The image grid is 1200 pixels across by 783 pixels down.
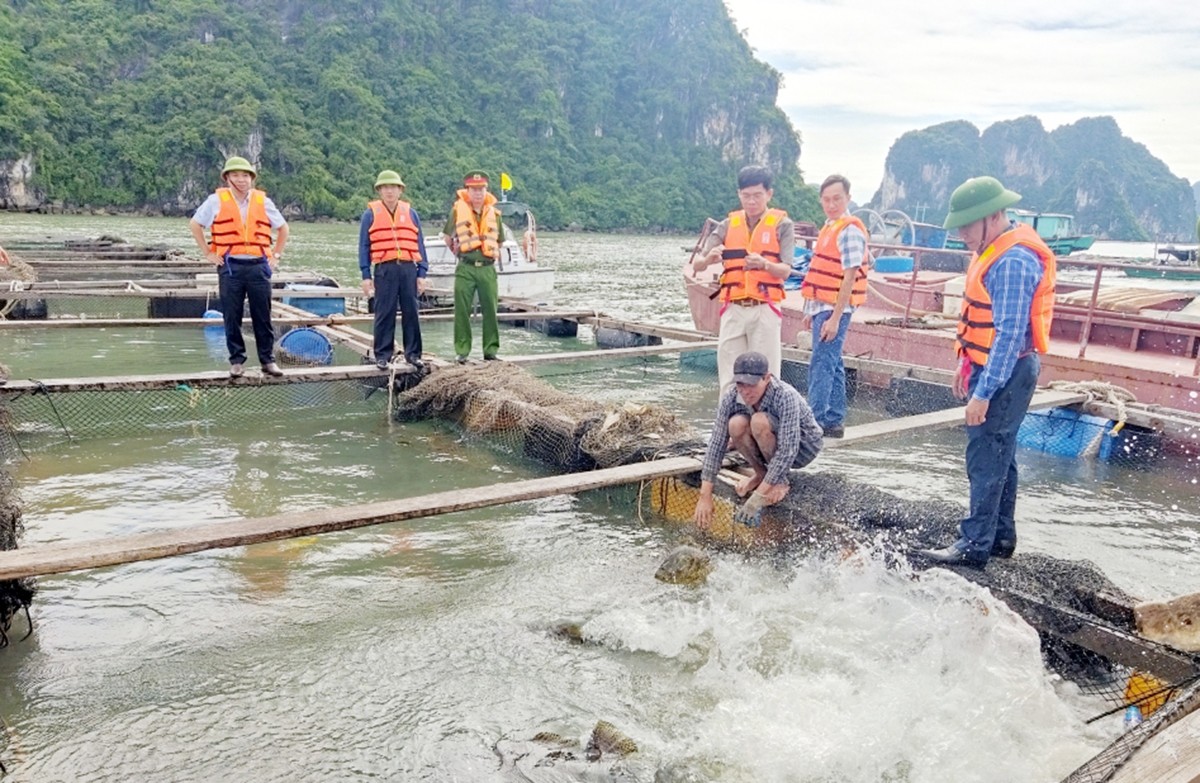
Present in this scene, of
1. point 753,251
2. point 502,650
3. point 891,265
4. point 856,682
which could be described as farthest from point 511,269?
point 856,682

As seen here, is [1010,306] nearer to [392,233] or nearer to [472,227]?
[472,227]

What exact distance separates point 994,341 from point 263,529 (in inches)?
144

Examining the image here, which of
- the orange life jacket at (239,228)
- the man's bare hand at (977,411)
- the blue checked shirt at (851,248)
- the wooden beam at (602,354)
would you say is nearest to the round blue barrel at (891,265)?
the wooden beam at (602,354)

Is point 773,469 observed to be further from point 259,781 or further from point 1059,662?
point 259,781

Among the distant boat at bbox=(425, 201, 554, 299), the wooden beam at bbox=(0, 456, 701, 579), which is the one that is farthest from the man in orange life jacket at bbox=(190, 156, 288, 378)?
the distant boat at bbox=(425, 201, 554, 299)

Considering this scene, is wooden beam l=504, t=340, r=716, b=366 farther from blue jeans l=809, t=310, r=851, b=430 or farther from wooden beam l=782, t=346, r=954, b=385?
blue jeans l=809, t=310, r=851, b=430

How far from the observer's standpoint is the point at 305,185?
225 feet

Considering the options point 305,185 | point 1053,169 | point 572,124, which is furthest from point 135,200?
point 1053,169

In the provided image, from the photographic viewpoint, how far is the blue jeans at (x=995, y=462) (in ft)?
13.2

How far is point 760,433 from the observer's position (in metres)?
4.95

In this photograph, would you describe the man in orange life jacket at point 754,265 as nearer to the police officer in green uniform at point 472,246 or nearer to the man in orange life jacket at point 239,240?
the police officer in green uniform at point 472,246

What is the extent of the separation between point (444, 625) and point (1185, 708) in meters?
3.28

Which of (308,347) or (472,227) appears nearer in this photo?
(472,227)

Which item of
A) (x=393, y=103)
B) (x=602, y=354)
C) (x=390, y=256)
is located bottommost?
(x=602, y=354)
